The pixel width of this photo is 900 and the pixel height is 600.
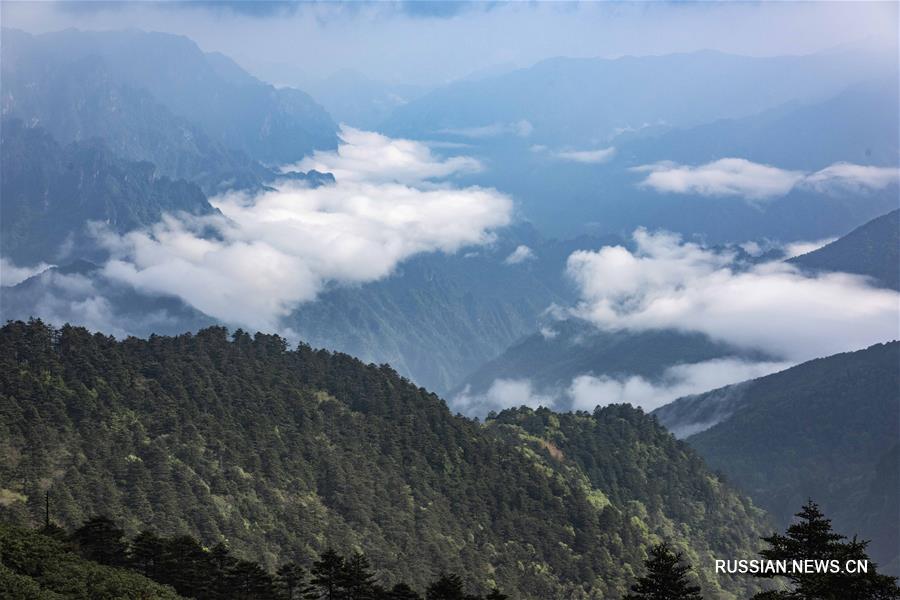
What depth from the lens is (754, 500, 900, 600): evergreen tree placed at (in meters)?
45.6

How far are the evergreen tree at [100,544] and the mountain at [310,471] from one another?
1815 centimetres

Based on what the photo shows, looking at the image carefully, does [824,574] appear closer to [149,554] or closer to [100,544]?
[149,554]

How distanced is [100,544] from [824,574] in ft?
178

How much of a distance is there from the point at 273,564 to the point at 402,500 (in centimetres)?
2762

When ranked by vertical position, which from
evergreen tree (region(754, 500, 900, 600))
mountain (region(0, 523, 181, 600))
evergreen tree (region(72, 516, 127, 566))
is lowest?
evergreen tree (region(754, 500, 900, 600))

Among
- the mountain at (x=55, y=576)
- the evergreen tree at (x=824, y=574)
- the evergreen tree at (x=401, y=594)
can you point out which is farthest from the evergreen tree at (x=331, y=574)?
the evergreen tree at (x=824, y=574)

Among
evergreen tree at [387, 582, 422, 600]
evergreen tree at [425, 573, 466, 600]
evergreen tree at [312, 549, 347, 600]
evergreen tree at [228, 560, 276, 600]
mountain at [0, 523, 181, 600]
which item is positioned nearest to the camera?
mountain at [0, 523, 181, 600]

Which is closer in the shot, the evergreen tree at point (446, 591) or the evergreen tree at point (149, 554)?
the evergreen tree at point (446, 591)

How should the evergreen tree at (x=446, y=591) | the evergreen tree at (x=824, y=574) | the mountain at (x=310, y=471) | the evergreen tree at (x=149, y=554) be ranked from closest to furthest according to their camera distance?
the evergreen tree at (x=824, y=574) < the evergreen tree at (x=446, y=591) < the evergreen tree at (x=149, y=554) < the mountain at (x=310, y=471)

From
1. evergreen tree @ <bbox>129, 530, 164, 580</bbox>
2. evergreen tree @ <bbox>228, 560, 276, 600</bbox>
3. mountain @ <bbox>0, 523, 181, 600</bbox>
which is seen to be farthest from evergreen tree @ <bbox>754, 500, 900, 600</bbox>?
evergreen tree @ <bbox>129, 530, 164, 580</bbox>

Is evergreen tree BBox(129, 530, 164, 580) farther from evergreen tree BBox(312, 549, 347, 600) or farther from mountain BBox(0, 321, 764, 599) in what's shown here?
mountain BBox(0, 321, 764, 599)

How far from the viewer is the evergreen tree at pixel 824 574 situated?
45.6 m

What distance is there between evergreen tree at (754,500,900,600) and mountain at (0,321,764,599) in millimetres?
69690

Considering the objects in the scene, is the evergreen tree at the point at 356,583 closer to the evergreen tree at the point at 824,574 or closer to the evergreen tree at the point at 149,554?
the evergreen tree at the point at 149,554
